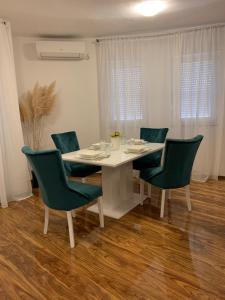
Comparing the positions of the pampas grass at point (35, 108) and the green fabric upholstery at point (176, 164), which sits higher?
the pampas grass at point (35, 108)

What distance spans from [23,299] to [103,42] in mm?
3850

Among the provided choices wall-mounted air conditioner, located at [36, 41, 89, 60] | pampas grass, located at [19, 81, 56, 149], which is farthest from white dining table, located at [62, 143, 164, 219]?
wall-mounted air conditioner, located at [36, 41, 89, 60]

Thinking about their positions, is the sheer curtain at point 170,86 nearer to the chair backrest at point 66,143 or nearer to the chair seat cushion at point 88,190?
the chair backrest at point 66,143

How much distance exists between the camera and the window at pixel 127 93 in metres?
4.15

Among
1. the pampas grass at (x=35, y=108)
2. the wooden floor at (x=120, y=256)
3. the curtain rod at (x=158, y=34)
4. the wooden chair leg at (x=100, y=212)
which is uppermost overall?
the curtain rod at (x=158, y=34)

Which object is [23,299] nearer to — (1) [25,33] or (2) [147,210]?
(2) [147,210]

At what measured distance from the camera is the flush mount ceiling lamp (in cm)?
272

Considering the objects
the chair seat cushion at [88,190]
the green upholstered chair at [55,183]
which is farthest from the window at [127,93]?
the green upholstered chair at [55,183]

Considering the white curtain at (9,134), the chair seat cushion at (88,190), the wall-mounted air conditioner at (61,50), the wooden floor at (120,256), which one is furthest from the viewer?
the wall-mounted air conditioner at (61,50)

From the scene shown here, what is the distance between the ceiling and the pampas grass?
33.3 inches

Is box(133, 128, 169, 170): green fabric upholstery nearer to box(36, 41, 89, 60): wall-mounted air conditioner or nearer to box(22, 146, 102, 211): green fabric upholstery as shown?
box(22, 146, 102, 211): green fabric upholstery

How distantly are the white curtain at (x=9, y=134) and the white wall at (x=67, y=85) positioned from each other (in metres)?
0.73

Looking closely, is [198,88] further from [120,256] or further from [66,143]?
[120,256]

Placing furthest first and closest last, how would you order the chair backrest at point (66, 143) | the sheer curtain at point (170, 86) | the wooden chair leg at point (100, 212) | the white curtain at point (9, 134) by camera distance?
the sheer curtain at point (170, 86), the chair backrest at point (66, 143), the white curtain at point (9, 134), the wooden chair leg at point (100, 212)
